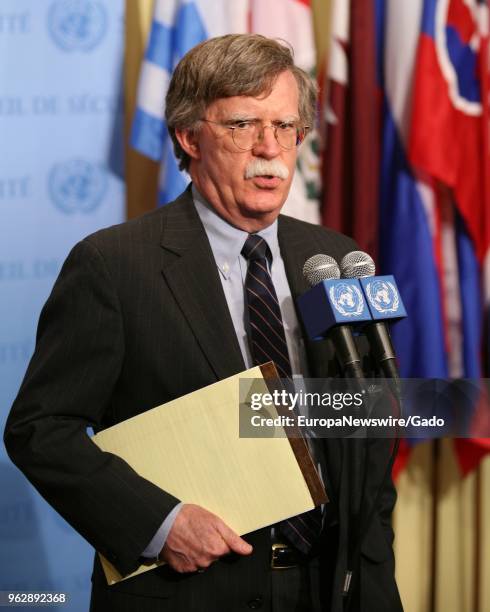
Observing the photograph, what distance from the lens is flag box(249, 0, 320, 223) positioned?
279 cm

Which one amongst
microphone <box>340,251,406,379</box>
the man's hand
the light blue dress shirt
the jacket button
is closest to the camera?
microphone <box>340,251,406,379</box>

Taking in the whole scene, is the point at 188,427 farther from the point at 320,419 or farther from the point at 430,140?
the point at 430,140

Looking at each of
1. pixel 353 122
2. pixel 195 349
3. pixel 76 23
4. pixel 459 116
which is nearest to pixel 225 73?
pixel 195 349

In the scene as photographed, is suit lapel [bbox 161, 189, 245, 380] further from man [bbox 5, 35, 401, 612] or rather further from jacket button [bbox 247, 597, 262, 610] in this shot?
jacket button [bbox 247, 597, 262, 610]

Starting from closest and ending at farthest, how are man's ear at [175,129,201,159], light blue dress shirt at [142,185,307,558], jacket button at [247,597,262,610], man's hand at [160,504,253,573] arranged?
1. man's hand at [160,504,253,573]
2. jacket button at [247,597,262,610]
3. light blue dress shirt at [142,185,307,558]
4. man's ear at [175,129,201,159]

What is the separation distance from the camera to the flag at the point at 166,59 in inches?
109

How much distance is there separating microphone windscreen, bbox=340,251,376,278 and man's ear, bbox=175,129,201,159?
20.4 inches

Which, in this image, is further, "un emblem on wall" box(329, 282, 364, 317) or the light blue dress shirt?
the light blue dress shirt

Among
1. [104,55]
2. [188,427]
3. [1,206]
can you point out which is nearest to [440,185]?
[104,55]

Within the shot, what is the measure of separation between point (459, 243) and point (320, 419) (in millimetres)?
1563

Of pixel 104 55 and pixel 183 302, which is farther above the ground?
Answer: pixel 104 55

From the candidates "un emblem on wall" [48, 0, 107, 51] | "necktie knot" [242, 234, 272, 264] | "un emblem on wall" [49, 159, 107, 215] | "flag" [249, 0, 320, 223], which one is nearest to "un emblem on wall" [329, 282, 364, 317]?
"necktie knot" [242, 234, 272, 264]

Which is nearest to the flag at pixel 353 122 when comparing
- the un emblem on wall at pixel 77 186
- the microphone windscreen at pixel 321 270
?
the un emblem on wall at pixel 77 186

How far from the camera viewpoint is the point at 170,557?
A: 1379mm
